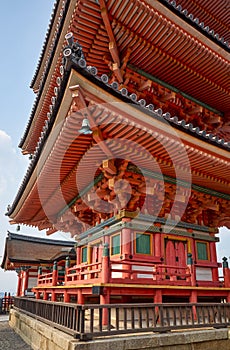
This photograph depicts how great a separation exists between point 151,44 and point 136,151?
420 cm

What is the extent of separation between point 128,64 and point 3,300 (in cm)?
2294

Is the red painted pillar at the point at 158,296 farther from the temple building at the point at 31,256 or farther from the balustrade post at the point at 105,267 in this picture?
the temple building at the point at 31,256

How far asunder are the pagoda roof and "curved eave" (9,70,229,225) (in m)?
3.58

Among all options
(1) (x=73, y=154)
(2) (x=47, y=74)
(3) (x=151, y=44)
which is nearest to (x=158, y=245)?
(1) (x=73, y=154)

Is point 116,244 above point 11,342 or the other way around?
above

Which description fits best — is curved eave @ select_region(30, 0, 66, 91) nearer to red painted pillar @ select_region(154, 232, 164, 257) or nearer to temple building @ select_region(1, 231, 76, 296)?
red painted pillar @ select_region(154, 232, 164, 257)

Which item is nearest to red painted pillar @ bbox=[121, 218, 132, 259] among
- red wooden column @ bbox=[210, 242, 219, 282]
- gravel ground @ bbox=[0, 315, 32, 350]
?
red wooden column @ bbox=[210, 242, 219, 282]

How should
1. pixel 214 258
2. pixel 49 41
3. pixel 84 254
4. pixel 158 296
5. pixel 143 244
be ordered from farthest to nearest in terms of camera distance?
pixel 49 41 → pixel 84 254 → pixel 214 258 → pixel 143 244 → pixel 158 296

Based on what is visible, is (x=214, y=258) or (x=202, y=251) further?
(x=214, y=258)

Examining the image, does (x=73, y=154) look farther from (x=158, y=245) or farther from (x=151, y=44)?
(x=151, y=44)

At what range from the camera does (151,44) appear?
9914mm

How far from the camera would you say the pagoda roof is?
8859mm

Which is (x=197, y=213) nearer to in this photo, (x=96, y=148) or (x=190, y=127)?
(x=190, y=127)

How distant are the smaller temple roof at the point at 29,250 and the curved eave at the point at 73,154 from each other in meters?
11.7
